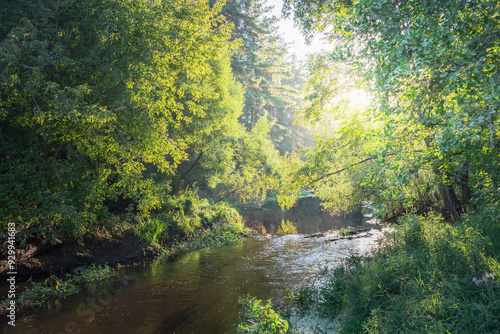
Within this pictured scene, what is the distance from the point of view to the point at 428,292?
3531mm

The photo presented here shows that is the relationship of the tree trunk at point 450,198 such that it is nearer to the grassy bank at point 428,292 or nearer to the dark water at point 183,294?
the grassy bank at point 428,292

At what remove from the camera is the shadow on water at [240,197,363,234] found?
61.3 ft

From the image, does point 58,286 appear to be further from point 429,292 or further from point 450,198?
point 450,198

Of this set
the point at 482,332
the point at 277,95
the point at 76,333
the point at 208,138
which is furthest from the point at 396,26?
the point at 277,95

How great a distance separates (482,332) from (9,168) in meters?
8.73

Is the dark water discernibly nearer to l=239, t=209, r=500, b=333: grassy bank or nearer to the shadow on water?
l=239, t=209, r=500, b=333: grassy bank

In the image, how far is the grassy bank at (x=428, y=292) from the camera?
2.94m

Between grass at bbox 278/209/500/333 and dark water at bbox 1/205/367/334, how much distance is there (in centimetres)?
163

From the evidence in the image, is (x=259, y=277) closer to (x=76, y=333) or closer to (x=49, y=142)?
(x=76, y=333)

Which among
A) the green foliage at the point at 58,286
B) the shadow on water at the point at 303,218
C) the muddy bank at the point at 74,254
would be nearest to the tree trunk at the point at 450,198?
the shadow on water at the point at 303,218

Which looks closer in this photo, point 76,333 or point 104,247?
point 76,333

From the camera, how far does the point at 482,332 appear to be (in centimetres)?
269

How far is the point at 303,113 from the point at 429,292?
22.3 ft

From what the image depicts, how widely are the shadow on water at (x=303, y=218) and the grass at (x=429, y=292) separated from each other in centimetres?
1223
